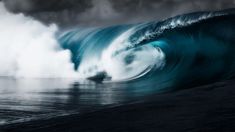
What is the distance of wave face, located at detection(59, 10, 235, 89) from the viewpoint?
24.0 metres

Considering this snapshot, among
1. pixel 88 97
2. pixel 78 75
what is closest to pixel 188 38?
pixel 78 75

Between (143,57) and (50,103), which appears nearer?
(50,103)

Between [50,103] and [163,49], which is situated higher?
[163,49]

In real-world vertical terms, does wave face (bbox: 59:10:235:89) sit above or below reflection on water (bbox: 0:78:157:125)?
above

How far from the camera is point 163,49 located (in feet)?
87.7

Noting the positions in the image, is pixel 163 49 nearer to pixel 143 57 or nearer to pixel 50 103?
pixel 143 57

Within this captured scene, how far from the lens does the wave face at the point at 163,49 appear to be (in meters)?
24.0

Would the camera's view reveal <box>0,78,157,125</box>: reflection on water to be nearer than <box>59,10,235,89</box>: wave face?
Yes

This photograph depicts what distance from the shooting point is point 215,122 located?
8.76m

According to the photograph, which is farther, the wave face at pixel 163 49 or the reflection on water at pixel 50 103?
the wave face at pixel 163 49

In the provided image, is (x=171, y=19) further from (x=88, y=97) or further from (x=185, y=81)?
(x=88, y=97)

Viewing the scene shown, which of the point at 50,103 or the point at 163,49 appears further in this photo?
the point at 163,49

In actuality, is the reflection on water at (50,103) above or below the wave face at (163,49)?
below

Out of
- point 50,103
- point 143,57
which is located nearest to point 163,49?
point 143,57
